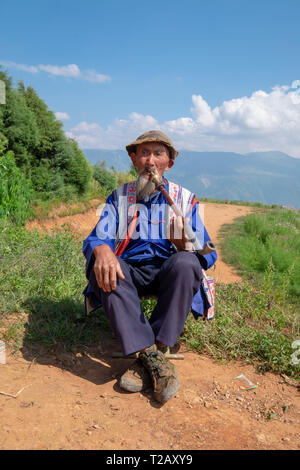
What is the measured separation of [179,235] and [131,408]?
3.75 ft

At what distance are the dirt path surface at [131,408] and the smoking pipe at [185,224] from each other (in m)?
0.90

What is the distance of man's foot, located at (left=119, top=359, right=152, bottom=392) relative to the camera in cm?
221

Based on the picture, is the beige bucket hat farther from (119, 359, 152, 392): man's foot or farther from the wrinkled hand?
(119, 359, 152, 392): man's foot

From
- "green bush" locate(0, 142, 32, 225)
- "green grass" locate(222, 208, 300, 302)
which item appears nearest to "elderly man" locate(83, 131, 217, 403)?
"green grass" locate(222, 208, 300, 302)

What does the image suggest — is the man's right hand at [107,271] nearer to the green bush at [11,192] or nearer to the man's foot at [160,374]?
the man's foot at [160,374]

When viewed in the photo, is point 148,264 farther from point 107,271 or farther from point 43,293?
point 43,293

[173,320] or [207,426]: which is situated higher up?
[173,320]

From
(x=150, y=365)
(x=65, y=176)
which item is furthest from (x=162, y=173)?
(x=65, y=176)

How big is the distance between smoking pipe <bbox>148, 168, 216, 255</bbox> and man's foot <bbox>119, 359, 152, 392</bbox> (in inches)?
35.4

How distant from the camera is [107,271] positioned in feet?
7.17

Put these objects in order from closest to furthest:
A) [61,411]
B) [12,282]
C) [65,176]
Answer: [61,411], [12,282], [65,176]

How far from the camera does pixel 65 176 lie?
7.75 meters
